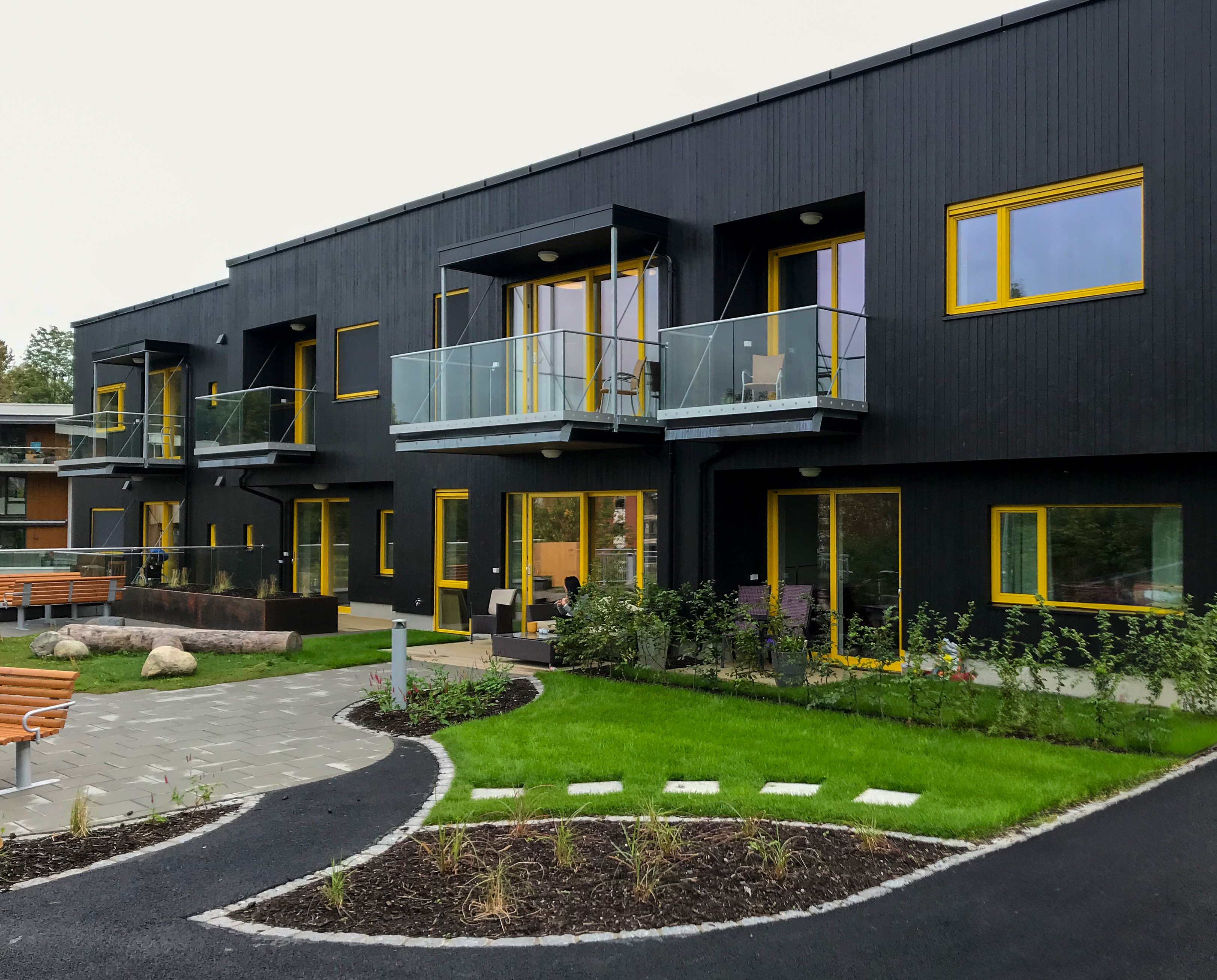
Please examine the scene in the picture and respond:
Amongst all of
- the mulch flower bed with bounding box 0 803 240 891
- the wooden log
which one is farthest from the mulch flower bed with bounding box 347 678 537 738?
the wooden log

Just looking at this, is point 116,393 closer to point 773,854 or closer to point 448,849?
point 448,849

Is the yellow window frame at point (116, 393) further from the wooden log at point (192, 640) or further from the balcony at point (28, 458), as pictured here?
the wooden log at point (192, 640)

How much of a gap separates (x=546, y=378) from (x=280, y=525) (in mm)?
10201

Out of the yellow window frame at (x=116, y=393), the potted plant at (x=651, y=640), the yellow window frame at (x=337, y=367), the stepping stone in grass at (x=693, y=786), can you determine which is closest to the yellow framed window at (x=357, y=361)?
the yellow window frame at (x=337, y=367)

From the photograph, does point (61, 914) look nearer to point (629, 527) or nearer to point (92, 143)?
point (629, 527)

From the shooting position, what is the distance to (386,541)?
19781mm

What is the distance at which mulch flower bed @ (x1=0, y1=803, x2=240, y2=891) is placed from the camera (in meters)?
5.80

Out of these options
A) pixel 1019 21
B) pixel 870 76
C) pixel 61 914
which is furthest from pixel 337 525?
→ pixel 61 914

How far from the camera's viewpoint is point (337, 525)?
2103 cm

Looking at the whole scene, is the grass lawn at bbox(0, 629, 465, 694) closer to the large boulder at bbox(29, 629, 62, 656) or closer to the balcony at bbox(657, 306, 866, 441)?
the large boulder at bbox(29, 629, 62, 656)

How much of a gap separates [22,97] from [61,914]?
20988 millimetres

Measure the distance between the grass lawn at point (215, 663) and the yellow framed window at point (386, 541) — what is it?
11.4 feet

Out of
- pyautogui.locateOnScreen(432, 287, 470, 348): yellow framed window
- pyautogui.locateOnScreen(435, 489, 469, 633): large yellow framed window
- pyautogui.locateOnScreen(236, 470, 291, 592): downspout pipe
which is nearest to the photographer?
pyautogui.locateOnScreen(432, 287, 470, 348): yellow framed window

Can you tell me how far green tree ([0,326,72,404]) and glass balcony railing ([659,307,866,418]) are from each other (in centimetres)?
5795
